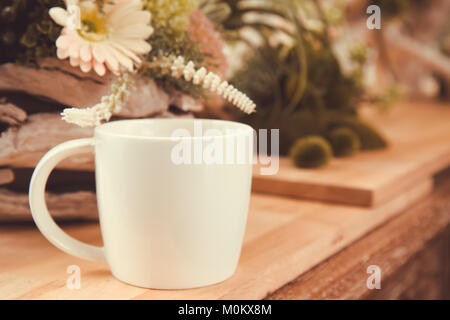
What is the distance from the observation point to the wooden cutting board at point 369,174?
2.14ft

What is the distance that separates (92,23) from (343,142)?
514 mm

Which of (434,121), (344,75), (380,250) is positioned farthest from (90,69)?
(434,121)

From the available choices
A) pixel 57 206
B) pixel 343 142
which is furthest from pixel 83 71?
pixel 343 142

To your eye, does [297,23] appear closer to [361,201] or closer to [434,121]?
[361,201]

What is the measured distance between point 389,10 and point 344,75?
493mm

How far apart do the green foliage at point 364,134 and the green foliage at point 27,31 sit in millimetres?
561

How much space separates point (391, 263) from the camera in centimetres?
52

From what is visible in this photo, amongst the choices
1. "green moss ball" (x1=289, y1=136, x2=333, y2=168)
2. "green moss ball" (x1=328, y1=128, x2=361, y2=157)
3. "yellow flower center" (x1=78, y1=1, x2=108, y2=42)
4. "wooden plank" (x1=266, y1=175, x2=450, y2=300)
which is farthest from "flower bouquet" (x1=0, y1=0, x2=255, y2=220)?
"green moss ball" (x1=328, y1=128, x2=361, y2=157)

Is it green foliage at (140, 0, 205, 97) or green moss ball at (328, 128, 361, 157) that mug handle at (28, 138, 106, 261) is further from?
green moss ball at (328, 128, 361, 157)

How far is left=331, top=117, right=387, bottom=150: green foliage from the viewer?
35.4 inches

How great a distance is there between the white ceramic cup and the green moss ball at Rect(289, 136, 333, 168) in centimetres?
35

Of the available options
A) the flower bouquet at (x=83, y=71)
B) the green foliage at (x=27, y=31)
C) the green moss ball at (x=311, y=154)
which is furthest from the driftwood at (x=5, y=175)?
the green moss ball at (x=311, y=154)

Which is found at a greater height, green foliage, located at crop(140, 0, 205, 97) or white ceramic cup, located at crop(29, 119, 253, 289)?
green foliage, located at crop(140, 0, 205, 97)
